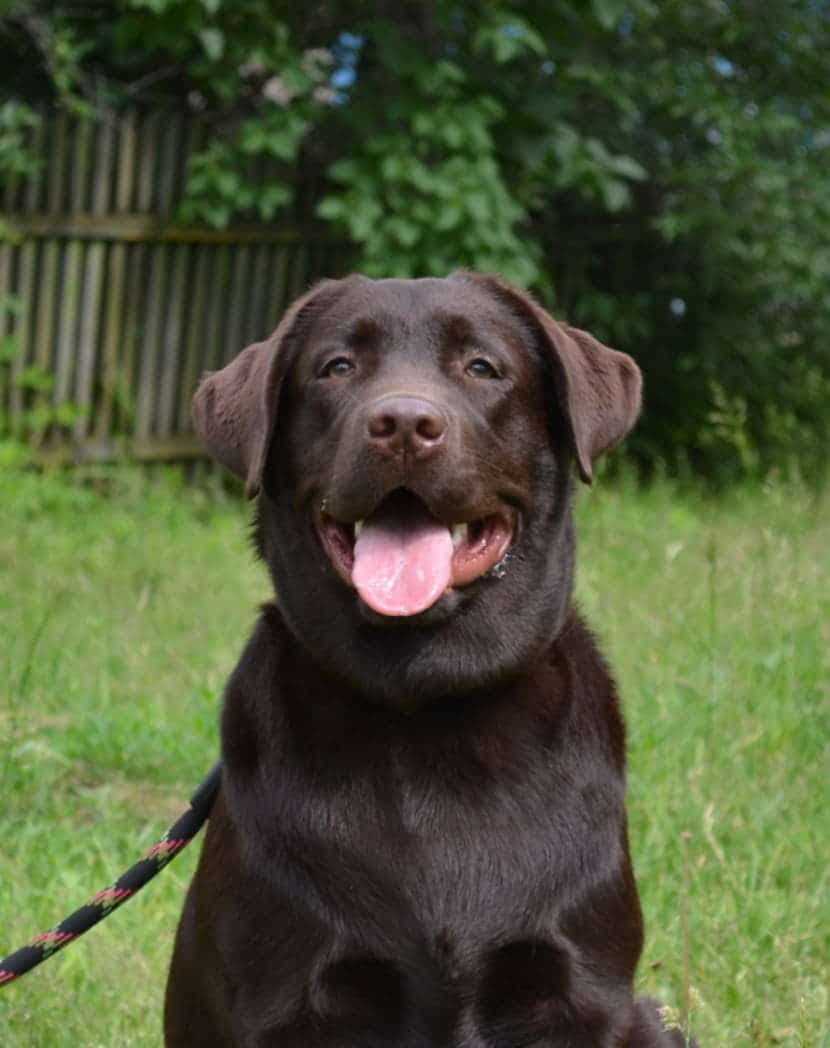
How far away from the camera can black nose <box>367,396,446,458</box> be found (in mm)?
2697

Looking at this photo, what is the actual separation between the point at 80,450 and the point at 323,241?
6.08 feet

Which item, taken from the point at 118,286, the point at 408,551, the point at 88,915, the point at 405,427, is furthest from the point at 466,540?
the point at 118,286

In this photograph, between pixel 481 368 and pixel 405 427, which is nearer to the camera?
pixel 405 427

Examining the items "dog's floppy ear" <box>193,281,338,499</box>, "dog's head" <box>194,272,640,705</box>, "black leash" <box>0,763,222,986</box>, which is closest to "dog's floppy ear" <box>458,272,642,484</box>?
"dog's head" <box>194,272,640,705</box>

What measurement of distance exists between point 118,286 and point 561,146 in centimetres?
243

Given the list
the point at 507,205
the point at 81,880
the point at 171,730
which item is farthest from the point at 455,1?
the point at 81,880

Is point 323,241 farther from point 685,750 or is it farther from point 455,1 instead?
Answer: point 685,750

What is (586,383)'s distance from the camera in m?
2.99

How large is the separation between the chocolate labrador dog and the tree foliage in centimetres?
420

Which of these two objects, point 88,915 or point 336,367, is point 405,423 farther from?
point 88,915

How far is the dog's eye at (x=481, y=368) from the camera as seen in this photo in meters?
2.97

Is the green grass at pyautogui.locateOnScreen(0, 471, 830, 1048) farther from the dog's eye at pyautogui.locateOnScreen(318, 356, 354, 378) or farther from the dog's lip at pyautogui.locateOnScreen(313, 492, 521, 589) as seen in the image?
the dog's eye at pyautogui.locateOnScreen(318, 356, 354, 378)

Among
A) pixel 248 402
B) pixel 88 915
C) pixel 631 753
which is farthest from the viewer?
pixel 631 753

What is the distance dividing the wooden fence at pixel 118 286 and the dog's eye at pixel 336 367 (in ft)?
18.5
